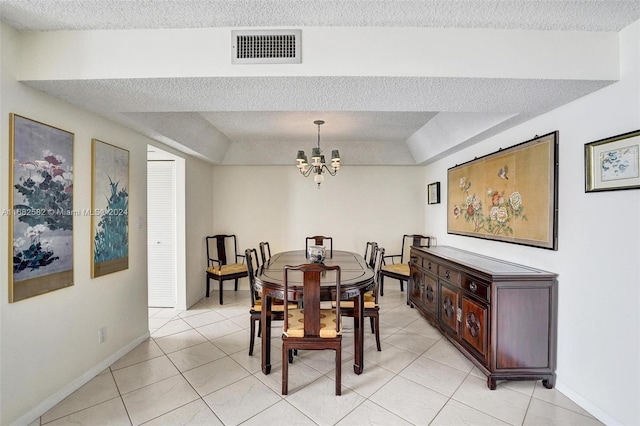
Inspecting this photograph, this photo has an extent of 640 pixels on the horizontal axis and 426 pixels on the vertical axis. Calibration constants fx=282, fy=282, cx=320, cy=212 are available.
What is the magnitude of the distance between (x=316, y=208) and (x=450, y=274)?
8.78ft

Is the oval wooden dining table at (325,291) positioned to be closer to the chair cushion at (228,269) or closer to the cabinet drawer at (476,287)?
the cabinet drawer at (476,287)

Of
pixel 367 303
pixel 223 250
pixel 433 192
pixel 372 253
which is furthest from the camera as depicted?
pixel 223 250

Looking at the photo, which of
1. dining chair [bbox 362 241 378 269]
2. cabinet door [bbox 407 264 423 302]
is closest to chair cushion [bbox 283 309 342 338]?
dining chair [bbox 362 241 378 269]

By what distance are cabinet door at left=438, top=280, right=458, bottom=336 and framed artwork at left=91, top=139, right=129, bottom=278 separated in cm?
330

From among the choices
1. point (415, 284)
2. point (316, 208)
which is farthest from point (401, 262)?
point (316, 208)

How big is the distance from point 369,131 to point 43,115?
3.53 metres

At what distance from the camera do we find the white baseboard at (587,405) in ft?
5.99

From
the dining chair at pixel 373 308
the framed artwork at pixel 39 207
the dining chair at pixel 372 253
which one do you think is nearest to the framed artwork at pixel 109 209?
the framed artwork at pixel 39 207

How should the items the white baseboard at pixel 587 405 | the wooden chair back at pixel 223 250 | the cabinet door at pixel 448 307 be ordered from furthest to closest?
1. the wooden chair back at pixel 223 250
2. the cabinet door at pixel 448 307
3. the white baseboard at pixel 587 405

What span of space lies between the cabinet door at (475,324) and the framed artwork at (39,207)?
3309 mm

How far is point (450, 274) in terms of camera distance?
291 centimetres

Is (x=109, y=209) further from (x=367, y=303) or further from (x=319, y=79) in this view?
(x=367, y=303)

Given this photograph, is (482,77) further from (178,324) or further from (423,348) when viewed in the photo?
(178,324)

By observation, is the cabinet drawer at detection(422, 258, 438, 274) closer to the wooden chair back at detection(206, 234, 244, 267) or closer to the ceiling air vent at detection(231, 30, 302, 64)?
the ceiling air vent at detection(231, 30, 302, 64)
